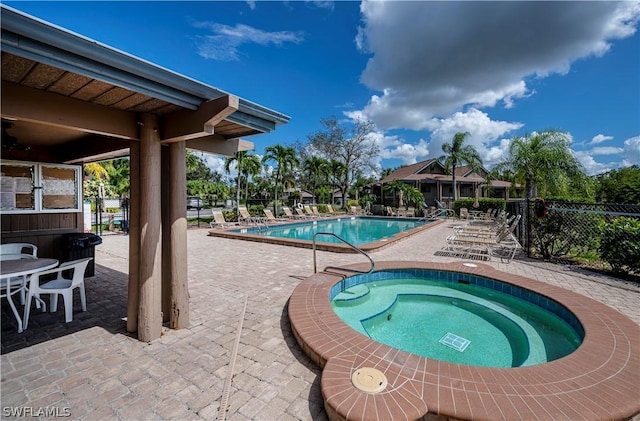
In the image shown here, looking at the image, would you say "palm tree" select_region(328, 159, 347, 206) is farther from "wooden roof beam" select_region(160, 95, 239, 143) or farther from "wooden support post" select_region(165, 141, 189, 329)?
"wooden roof beam" select_region(160, 95, 239, 143)

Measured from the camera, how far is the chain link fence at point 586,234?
18.4 feet

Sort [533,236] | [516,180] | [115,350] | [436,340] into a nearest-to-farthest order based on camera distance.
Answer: [115,350], [436,340], [533,236], [516,180]

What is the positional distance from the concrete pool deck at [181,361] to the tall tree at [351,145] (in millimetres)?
29442

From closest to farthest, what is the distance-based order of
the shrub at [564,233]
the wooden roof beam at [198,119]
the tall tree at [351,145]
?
the wooden roof beam at [198,119], the shrub at [564,233], the tall tree at [351,145]

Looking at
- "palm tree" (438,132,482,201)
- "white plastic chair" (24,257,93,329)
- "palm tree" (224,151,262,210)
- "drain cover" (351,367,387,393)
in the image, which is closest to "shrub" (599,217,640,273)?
"drain cover" (351,367,387,393)

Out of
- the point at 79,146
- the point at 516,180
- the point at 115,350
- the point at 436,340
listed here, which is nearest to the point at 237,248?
the point at 79,146

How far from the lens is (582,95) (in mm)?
13422

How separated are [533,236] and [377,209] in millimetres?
18736

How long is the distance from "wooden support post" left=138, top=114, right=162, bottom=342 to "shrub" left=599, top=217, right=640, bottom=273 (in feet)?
28.3

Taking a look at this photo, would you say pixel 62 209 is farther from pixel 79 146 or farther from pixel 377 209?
pixel 377 209

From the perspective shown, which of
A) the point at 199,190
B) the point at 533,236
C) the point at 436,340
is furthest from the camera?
the point at 199,190

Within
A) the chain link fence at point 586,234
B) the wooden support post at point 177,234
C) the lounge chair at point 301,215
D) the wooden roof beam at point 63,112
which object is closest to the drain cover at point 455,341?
the wooden support post at point 177,234

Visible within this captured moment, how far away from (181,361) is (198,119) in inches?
101

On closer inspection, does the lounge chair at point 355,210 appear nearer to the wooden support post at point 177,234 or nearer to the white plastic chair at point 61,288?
the wooden support post at point 177,234
